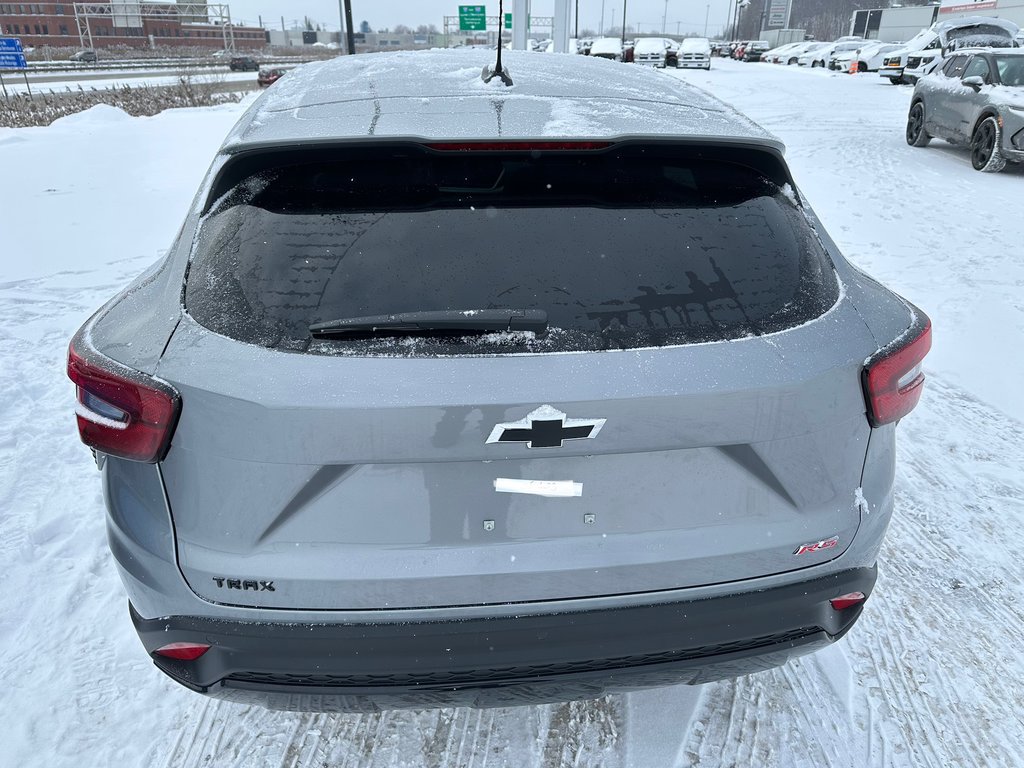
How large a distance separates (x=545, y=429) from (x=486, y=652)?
56 cm

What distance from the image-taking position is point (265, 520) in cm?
156

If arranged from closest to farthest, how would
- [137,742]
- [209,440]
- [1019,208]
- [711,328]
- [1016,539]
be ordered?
[209,440], [711,328], [137,742], [1016,539], [1019,208]

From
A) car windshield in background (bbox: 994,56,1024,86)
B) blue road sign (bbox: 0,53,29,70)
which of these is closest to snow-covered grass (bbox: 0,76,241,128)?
blue road sign (bbox: 0,53,29,70)

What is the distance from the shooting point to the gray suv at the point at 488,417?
1.52 m

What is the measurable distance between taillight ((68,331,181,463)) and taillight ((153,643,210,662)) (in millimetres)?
453

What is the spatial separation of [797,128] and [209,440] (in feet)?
56.3

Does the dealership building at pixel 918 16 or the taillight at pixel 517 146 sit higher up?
the dealership building at pixel 918 16

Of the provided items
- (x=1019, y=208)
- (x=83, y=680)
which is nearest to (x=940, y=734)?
(x=83, y=680)

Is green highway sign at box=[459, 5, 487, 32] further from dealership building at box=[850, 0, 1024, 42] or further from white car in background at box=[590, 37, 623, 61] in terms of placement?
dealership building at box=[850, 0, 1024, 42]

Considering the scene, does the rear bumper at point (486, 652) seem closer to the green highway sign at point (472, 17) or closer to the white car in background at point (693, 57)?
the green highway sign at point (472, 17)

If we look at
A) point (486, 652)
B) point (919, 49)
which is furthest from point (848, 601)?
point (919, 49)

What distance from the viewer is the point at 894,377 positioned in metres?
1.75

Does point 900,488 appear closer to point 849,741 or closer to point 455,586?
point 849,741

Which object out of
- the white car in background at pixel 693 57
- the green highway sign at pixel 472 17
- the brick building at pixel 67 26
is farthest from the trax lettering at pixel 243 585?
the brick building at pixel 67 26
